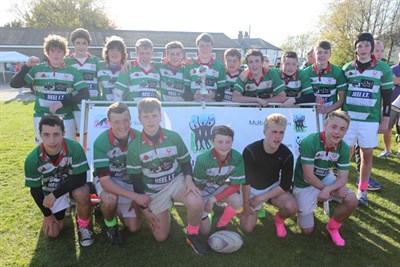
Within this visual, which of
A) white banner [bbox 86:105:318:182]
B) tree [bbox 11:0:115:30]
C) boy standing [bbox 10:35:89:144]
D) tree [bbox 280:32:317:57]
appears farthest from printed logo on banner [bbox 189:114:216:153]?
tree [bbox 280:32:317:57]

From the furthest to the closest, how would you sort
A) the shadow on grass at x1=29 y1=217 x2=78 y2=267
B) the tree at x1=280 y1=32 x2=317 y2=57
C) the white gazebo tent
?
the tree at x1=280 y1=32 x2=317 y2=57 < the white gazebo tent < the shadow on grass at x1=29 y1=217 x2=78 y2=267

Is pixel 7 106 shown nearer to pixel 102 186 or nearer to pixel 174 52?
pixel 174 52

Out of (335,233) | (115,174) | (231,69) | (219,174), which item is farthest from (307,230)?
(231,69)

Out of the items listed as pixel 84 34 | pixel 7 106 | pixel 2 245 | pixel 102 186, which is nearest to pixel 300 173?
pixel 102 186

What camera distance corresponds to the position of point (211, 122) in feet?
14.8

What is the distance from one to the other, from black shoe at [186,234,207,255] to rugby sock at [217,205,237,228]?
1.35ft

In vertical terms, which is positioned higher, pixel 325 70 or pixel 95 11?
pixel 95 11

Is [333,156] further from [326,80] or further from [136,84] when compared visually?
[136,84]

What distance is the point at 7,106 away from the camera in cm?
1361

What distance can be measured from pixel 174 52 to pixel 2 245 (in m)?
3.27

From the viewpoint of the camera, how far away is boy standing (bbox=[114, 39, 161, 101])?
466 centimetres

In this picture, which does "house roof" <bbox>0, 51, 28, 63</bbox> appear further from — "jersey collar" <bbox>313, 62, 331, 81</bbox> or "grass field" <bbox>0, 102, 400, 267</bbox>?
"jersey collar" <bbox>313, 62, 331, 81</bbox>

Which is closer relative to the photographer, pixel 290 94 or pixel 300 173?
pixel 300 173

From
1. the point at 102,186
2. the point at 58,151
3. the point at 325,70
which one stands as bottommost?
the point at 102,186
